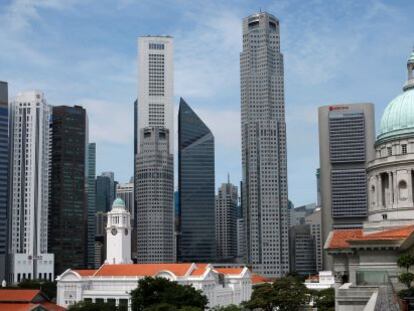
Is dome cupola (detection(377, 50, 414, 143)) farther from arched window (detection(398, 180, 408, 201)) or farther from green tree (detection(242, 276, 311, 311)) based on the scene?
green tree (detection(242, 276, 311, 311))

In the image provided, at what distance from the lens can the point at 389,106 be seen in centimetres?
8350

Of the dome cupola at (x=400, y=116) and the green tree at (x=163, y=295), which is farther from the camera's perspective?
the green tree at (x=163, y=295)

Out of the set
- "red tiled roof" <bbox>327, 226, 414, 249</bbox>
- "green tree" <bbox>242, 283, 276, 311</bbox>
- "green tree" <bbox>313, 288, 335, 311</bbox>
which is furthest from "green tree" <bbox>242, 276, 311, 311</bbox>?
"red tiled roof" <bbox>327, 226, 414, 249</bbox>

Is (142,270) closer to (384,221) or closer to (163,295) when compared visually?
(163,295)

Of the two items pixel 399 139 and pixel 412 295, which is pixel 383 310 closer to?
pixel 412 295

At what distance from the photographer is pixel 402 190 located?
77.1 m

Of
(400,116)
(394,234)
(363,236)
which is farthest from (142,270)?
(394,234)

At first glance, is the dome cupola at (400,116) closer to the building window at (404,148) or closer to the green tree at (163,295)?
the building window at (404,148)

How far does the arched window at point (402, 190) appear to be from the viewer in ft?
252

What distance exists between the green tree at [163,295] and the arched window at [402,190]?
41425mm

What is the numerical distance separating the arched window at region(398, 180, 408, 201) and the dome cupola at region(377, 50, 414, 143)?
5.61 meters

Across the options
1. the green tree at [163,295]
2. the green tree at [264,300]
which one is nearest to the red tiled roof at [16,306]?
the green tree at [163,295]

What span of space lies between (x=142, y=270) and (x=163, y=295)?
166 feet

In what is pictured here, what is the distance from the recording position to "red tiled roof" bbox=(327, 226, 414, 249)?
6762cm
